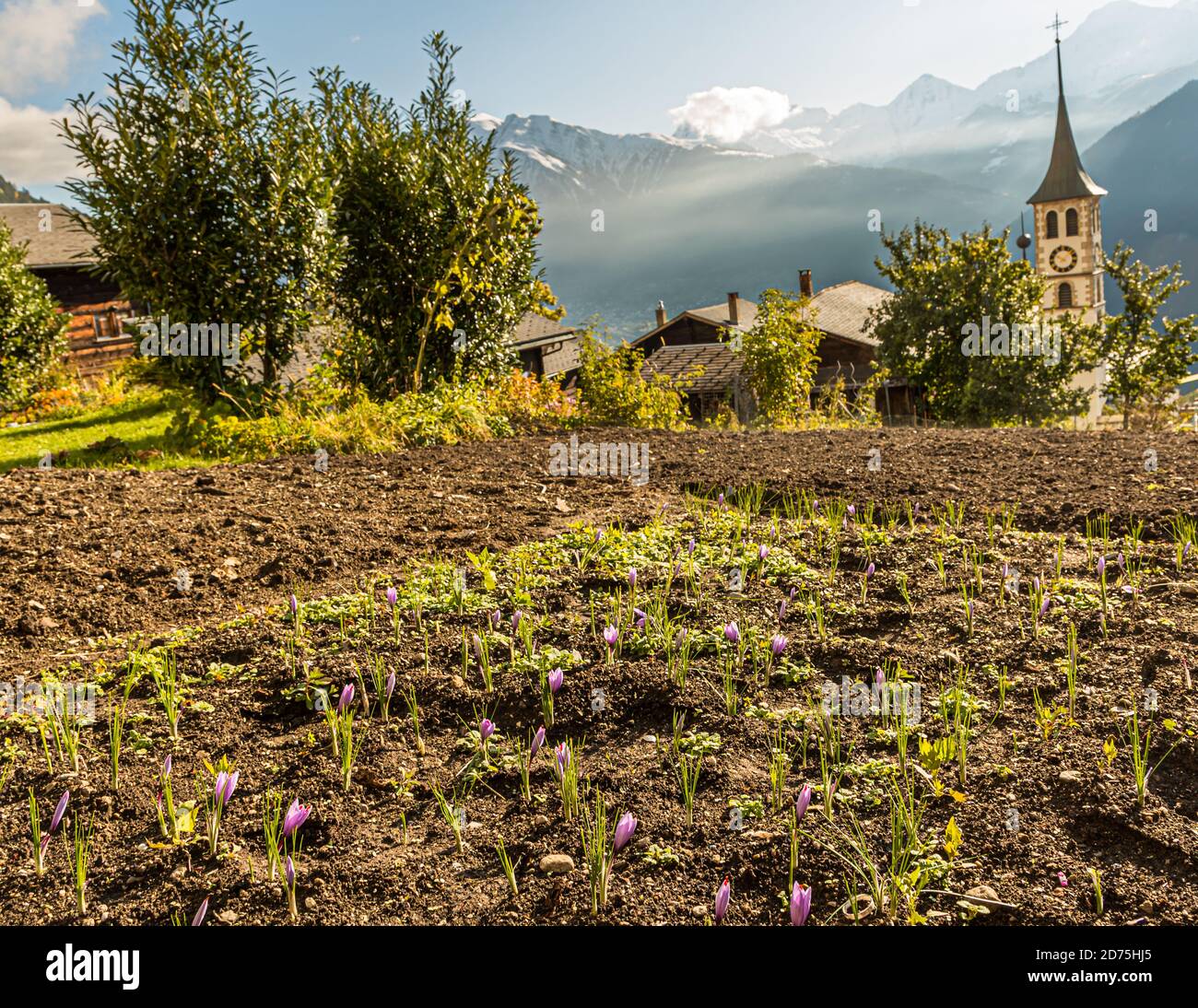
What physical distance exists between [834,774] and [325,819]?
60.6 inches

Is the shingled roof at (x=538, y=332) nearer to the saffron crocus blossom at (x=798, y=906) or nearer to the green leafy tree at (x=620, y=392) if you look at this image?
the green leafy tree at (x=620, y=392)

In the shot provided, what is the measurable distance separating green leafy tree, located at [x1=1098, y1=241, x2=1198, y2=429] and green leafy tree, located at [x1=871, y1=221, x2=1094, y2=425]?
369 inches

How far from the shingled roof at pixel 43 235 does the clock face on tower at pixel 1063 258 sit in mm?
79606

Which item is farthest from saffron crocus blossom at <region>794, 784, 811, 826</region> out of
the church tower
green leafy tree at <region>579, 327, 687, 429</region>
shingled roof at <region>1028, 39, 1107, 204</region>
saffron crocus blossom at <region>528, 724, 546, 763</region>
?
shingled roof at <region>1028, 39, 1107, 204</region>

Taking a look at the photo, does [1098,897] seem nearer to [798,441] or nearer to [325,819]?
[325,819]

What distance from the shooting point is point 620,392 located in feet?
38.2

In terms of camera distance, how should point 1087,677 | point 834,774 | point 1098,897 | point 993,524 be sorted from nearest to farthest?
point 1098,897
point 834,774
point 1087,677
point 993,524

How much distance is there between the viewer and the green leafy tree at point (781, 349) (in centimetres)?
1633

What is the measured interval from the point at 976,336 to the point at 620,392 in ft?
62.7

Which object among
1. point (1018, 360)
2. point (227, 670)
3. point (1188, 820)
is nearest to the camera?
point (1188, 820)

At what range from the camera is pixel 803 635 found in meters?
3.62

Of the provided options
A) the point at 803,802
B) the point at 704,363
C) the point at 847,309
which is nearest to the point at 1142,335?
the point at 847,309

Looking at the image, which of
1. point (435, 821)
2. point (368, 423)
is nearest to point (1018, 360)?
point (368, 423)

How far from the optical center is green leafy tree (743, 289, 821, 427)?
16.3 meters
